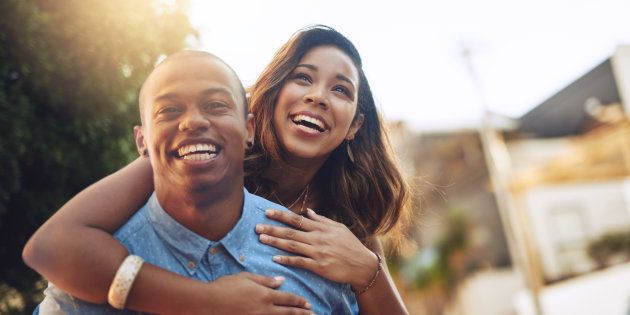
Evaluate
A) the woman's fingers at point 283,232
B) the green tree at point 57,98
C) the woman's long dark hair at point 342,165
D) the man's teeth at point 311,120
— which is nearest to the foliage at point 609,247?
the green tree at point 57,98

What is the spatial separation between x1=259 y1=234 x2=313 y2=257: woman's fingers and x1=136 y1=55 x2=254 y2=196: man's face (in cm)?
33

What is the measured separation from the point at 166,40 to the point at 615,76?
22435 mm

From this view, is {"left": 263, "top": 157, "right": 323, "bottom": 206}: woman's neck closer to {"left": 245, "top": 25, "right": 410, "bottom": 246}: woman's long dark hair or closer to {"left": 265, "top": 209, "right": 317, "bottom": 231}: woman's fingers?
{"left": 245, "top": 25, "right": 410, "bottom": 246}: woman's long dark hair

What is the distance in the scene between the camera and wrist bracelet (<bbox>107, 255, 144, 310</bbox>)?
4.99 ft

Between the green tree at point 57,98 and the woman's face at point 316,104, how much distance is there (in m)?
2.85

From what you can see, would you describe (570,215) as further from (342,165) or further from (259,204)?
(259,204)

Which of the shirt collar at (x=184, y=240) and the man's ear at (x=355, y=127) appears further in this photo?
the man's ear at (x=355, y=127)

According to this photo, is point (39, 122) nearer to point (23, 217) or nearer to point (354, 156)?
point (23, 217)

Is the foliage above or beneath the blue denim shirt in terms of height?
beneath

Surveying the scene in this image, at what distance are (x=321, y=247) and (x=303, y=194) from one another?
663 millimetres

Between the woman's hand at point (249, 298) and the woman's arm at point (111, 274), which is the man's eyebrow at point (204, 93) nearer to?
the woman's arm at point (111, 274)

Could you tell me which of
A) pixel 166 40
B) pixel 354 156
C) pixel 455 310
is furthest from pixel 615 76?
pixel 354 156

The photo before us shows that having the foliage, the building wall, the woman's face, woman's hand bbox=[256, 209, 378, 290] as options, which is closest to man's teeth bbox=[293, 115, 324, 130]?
the woman's face

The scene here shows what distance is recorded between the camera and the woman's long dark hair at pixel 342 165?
8.40 feet
